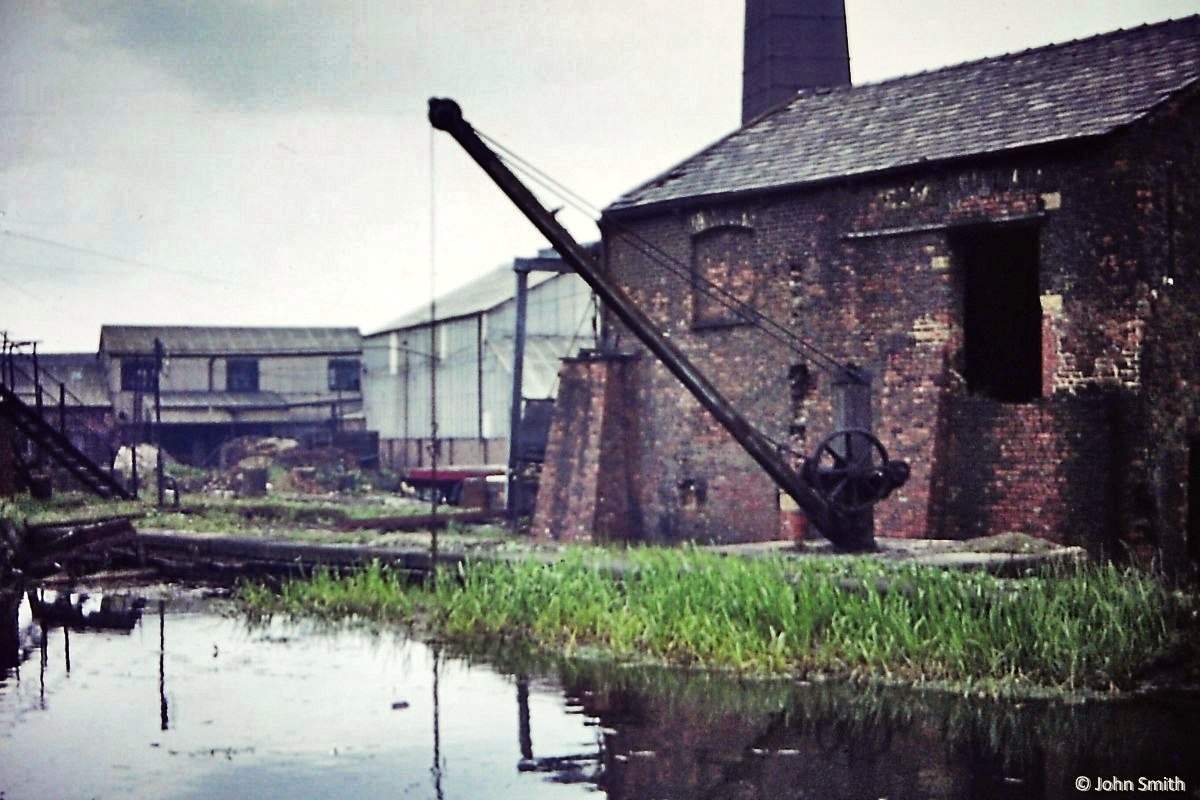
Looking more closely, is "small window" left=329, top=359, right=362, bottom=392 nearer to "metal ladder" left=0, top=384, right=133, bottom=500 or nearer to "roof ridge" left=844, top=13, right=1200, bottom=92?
"metal ladder" left=0, top=384, right=133, bottom=500

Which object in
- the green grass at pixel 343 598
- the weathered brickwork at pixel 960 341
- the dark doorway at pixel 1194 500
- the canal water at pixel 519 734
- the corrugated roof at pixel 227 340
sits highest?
the corrugated roof at pixel 227 340

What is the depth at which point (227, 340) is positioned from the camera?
44562mm

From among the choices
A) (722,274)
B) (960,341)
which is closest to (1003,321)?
(960,341)

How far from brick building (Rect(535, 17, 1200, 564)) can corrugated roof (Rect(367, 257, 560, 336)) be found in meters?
13.0

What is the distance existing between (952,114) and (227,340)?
108 ft

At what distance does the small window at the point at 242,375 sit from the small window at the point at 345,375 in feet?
8.02

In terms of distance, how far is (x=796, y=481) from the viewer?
531 inches

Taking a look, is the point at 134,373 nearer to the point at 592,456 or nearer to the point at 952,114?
the point at 592,456

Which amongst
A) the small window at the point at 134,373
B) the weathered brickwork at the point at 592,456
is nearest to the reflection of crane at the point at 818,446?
the weathered brickwork at the point at 592,456

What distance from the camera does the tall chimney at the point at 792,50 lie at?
81.9 ft

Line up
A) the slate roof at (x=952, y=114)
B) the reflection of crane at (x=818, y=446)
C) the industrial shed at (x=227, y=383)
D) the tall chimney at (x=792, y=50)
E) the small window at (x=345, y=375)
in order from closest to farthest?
the reflection of crane at (x=818, y=446)
the slate roof at (x=952, y=114)
the tall chimney at (x=792, y=50)
the industrial shed at (x=227, y=383)
the small window at (x=345, y=375)

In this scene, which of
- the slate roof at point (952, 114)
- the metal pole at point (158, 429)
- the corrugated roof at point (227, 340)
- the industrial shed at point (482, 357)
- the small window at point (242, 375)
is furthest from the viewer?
the small window at point (242, 375)

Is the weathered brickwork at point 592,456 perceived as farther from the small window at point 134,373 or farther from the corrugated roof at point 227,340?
the small window at point 134,373

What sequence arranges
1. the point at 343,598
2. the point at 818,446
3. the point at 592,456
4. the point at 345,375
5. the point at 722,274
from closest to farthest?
the point at 343,598 < the point at 818,446 < the point at 722,274 < the point at 592,456 < the point at 345,375
